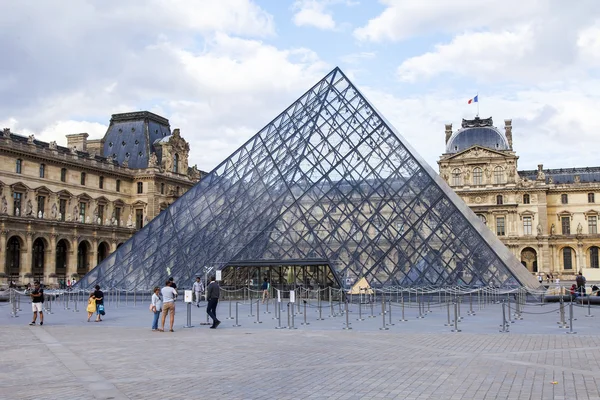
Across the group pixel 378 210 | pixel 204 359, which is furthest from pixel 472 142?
pixel 204 359

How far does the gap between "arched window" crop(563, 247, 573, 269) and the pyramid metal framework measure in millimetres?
47037

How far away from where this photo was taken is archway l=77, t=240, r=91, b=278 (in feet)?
172

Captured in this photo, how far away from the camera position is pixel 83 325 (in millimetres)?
16109

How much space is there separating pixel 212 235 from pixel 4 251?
2461cm

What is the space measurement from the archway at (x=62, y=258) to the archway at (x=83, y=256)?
1.61 meters

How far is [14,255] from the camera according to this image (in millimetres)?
46125

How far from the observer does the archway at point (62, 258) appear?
49250 mm

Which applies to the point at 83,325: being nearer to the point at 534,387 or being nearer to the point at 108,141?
the point at 534,387

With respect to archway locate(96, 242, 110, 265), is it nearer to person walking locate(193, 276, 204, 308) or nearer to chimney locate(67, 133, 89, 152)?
chimney locate(67, 133, 89, 152)

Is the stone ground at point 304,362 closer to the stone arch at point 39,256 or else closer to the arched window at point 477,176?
the stone arch at point 39,256

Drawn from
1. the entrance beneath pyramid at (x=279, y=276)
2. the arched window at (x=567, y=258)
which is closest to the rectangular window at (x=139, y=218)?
the entrance beneath pyramid at (x=279, y=276)

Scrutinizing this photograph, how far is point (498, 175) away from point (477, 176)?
6.97 feet

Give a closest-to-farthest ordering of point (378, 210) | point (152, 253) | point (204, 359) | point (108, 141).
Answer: point (204, 359), point (378, 210), point (152, 253), point (108, 141)

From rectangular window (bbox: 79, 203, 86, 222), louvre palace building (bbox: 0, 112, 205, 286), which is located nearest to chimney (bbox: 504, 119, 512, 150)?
louvre palace building (bbox: 0, 112, 205, 286)
